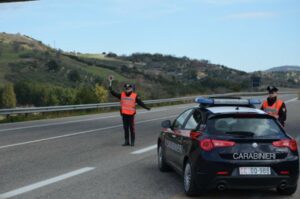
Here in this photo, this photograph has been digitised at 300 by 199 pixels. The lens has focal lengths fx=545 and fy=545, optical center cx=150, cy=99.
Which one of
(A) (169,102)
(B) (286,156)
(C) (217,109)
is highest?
(C) (217,109)

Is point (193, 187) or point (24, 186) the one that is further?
point (24, 186)

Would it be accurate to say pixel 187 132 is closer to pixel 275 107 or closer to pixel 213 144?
pixel 213 144

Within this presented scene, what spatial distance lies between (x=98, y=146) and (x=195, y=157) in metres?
7.20

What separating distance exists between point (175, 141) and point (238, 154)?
1800 mm

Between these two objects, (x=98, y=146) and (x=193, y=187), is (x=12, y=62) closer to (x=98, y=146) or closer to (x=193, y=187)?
(x=98, y=146)

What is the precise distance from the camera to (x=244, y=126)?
7.85 meters

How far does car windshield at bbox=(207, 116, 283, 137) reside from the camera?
7.72 metres

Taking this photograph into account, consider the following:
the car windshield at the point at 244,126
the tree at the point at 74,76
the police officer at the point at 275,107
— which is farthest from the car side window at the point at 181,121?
the tree at the point at 74,76

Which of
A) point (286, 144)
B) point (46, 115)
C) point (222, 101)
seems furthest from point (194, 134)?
point (46, 115)

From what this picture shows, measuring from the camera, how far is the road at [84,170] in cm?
812

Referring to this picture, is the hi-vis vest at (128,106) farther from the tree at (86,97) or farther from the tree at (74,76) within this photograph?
the tree at (74,76)

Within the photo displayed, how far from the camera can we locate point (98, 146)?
1459 cm

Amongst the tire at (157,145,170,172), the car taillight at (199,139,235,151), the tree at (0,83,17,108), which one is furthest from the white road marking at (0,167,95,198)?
the tree at (0,83,17,108)

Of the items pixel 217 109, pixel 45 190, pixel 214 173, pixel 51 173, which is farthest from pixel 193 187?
pixel 51 173
